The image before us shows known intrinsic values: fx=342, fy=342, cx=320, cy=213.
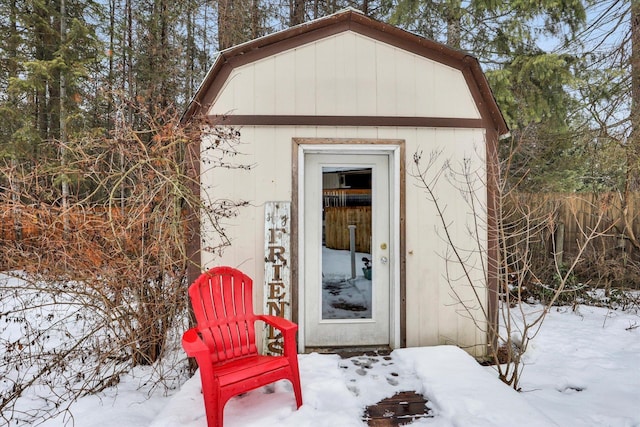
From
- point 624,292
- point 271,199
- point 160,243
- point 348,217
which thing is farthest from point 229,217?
point 624,292

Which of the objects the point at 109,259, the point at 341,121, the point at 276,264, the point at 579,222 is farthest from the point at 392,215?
the point at 579,222

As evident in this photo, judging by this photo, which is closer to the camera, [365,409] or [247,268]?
[365,409]

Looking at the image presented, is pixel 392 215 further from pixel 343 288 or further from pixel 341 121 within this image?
pixel 341 121

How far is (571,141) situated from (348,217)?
5491 mm

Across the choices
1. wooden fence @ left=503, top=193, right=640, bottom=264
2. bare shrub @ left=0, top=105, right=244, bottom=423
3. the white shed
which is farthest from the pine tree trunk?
bare shrub @ left=0, top=105, right=244, bottom=423

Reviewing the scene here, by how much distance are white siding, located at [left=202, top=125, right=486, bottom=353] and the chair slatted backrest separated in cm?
66

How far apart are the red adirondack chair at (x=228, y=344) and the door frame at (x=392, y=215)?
82 cm

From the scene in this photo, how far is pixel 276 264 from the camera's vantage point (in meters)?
3.53

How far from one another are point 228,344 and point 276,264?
0.98 metres

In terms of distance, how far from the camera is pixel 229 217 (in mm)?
3451

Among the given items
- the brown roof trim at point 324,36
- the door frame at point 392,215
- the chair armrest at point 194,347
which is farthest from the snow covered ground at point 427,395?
the brown roof trim at point 324,36

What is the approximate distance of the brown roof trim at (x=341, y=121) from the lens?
3.56 m

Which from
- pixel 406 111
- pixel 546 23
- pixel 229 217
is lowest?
pixel 229 217

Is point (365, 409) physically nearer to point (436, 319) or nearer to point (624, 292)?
point (436, 319)
